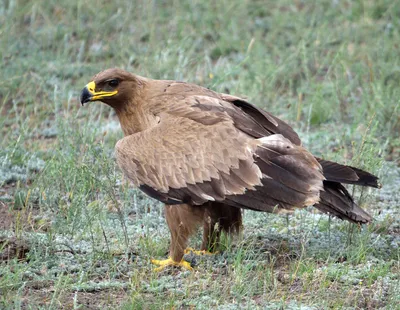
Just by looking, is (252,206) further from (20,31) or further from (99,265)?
(20,31)

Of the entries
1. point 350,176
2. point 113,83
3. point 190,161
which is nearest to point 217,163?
point 190,161

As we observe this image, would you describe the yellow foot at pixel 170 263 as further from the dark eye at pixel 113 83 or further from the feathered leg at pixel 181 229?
the dark eye at pixel 113 83

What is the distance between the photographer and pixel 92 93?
572cm

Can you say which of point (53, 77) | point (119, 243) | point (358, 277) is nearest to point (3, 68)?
point (53, 77)

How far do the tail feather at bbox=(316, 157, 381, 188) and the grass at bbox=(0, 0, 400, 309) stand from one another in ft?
1.49

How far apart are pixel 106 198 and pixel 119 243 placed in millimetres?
671

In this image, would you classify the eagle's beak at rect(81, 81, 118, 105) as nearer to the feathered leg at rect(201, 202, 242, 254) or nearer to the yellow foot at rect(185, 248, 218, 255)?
the feathered leg at rect(201, 202, 242, 254)

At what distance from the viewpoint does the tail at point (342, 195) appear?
5.15 metres

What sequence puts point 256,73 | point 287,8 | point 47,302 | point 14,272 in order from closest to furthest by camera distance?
point 47,302 < point 14,272 < point 256,73 < point 287,8

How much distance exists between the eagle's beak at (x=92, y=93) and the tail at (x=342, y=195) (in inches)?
62.8

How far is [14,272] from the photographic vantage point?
4.95 metres

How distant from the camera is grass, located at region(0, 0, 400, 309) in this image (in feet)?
16.0

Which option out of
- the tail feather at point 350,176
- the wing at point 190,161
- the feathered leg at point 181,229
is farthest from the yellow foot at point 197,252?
the tail feather at point 350,176

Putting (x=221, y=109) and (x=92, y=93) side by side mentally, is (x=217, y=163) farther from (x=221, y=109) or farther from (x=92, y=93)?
(x=92, y=93)
